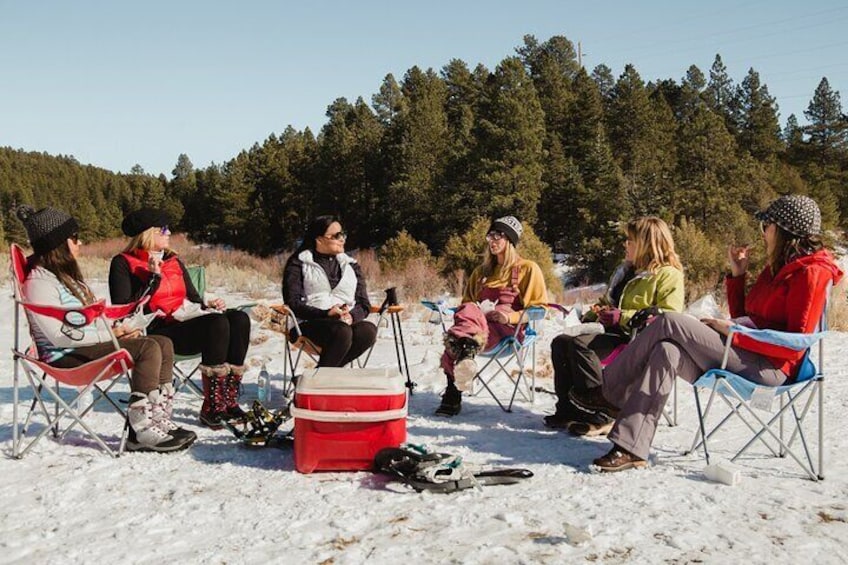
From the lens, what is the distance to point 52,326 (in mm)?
3018

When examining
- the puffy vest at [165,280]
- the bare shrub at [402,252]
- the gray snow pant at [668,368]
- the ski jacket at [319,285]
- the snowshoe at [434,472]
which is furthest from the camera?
the bare shrub at [402,252]

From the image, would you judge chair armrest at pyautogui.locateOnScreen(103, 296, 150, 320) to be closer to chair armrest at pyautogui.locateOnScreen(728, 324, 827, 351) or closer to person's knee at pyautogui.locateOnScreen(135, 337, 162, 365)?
person's knee at pyautogui.locateOnScreen(135, 337, 162, 365)

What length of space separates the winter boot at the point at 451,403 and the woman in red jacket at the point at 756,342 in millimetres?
1188

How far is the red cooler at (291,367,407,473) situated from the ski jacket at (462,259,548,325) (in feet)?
4.27

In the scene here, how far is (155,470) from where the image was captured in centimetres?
293

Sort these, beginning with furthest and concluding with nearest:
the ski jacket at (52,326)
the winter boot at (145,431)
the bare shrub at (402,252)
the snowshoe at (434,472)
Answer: the bare shrub at (402,252)
the winter boot at (145,431)
the ski jacket at (52,326)
the snowshoe at (434,472)

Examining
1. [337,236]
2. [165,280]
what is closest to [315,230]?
[337,236]

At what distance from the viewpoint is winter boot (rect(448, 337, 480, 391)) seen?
363cm

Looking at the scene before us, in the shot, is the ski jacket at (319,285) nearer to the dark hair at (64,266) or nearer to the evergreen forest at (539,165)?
the dark hair at (64,266)

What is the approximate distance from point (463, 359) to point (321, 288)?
98 cm

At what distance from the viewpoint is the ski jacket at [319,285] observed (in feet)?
13.3

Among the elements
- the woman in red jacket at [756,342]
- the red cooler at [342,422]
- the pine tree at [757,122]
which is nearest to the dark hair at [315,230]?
the red cooler at [342,422]

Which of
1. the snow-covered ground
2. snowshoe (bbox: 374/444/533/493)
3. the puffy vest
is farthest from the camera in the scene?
the puffy vest

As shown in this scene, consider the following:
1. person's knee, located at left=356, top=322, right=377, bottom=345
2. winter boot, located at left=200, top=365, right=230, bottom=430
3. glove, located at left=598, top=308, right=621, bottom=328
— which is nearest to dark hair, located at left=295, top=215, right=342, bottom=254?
person's knee, located at left=356, top=322, right=377, bottom=345
